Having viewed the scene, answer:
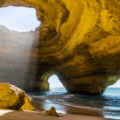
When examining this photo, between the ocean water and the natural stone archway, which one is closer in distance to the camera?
the ocean water

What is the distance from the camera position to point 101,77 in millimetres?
9289

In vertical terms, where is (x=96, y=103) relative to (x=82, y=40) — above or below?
below

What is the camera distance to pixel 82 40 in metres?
7.38

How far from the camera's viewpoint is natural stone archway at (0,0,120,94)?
5.05 m

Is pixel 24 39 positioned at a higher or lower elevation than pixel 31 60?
higher

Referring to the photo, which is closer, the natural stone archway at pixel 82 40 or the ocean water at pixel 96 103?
the ocean water at pixel 96 103

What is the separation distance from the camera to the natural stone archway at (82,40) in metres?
5.05

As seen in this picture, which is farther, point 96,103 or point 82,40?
point 82,40

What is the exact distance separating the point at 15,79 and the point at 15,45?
464 cm

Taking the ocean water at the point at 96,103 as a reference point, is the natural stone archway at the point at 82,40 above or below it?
above

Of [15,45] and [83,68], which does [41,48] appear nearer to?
[15,45]

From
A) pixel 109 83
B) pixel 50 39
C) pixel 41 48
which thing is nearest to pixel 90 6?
pixel 109 83

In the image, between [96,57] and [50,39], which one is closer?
[96,57]

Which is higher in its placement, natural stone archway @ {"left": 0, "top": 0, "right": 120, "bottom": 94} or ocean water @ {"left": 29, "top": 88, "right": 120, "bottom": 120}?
natural stone archway @ {"left": 0, "top": 0, "right": 120, "bottom": 94}
